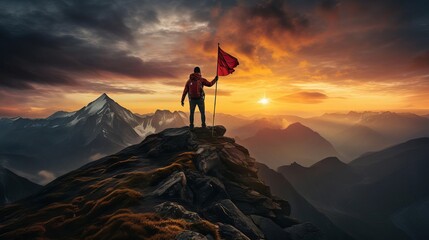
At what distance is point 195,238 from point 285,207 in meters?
21.7

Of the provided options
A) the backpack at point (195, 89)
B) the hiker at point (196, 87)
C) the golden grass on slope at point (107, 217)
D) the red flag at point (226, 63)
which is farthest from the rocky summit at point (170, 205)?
the red flag at point (226, 63)

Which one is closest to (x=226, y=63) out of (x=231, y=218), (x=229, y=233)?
(x=231, y=218)

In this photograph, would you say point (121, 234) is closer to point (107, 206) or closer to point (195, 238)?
point (195, 238)

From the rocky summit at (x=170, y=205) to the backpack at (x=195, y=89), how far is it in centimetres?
612

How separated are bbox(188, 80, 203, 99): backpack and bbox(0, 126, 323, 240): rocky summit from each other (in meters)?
6.12

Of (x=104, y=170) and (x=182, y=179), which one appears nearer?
(x=182, y=179)

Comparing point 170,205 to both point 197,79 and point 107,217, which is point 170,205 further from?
point 197,79

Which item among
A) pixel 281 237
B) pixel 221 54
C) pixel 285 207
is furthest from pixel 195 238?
pixel 221 54

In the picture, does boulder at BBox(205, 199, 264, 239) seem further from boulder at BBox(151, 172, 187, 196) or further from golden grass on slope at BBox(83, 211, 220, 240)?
golden grass on slope at BBox(83, 211, 220, 240)

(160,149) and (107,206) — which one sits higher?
(160,149)

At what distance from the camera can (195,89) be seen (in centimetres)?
3378

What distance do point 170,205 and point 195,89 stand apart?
1740cm

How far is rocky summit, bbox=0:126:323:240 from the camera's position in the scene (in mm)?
17688

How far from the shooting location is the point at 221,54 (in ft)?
114
